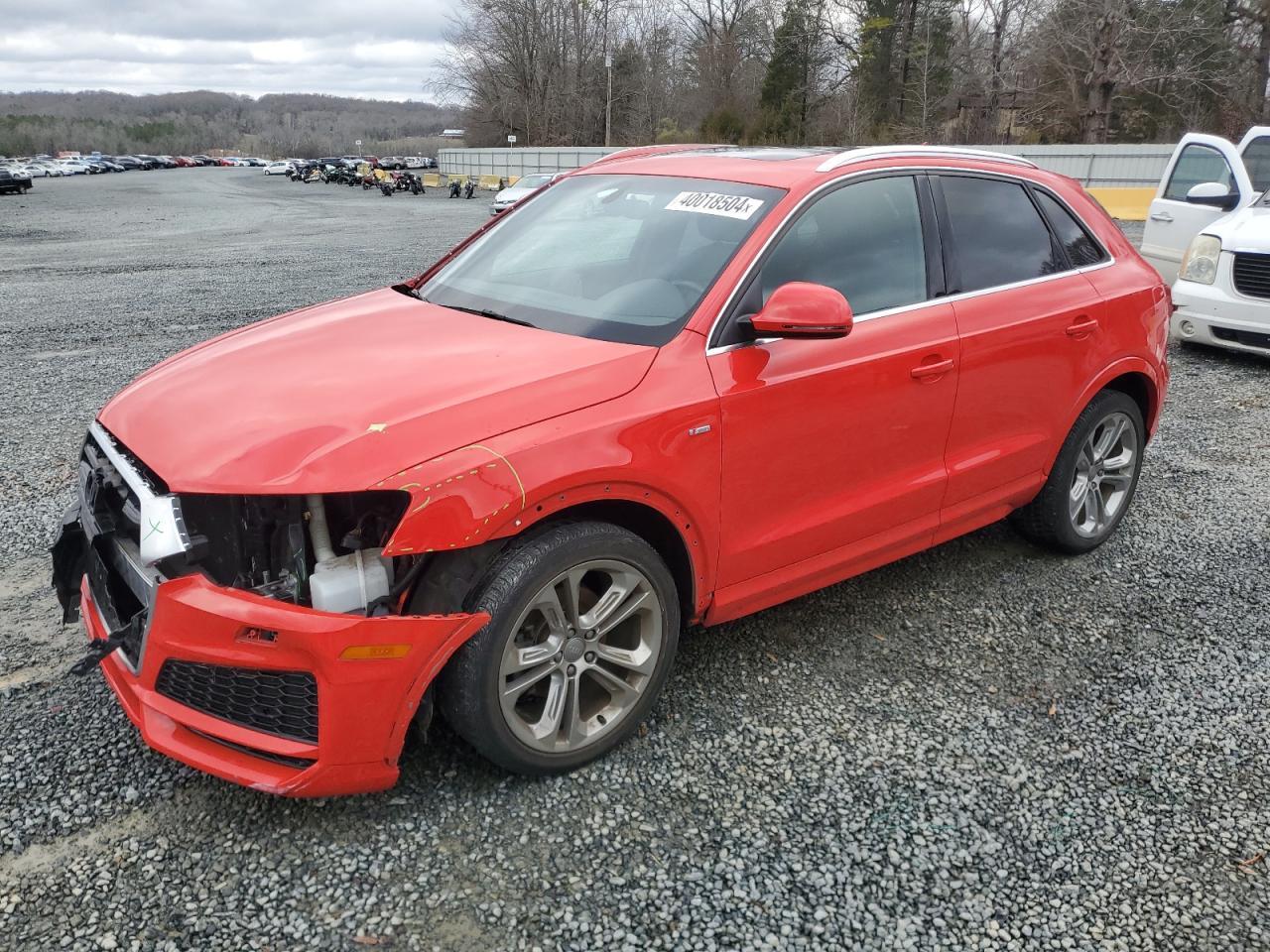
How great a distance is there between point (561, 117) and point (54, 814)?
70449mm

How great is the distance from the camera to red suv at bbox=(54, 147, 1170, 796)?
2.45 metres

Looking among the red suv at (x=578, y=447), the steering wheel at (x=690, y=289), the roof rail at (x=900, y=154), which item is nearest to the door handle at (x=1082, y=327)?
the red suv at (x=578, y=447)

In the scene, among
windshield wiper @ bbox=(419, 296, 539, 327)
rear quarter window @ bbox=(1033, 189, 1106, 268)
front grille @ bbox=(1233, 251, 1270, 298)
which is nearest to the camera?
windshield wiper @ bbox=(419, 296, 539, 327)

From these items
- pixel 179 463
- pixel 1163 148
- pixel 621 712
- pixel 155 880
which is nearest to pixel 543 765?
pixel 621 712

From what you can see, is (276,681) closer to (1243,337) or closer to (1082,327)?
(1082,327)

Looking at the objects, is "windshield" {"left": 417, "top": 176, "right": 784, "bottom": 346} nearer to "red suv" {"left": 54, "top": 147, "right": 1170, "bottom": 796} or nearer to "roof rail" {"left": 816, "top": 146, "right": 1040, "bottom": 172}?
"red suv" {"left": 54, "top": 147, "right": 1170, "bottom": 796}

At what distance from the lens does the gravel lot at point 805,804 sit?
238cm

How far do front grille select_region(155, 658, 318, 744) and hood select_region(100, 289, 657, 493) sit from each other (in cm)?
47

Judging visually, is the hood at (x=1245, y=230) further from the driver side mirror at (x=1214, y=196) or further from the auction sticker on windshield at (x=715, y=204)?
the auction sticker on windshield at (x=715, y=204)

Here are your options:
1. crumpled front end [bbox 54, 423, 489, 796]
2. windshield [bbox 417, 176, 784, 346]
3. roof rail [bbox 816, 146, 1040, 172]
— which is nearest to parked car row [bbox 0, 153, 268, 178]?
windshield [bbox 417, 176, 784, 346]

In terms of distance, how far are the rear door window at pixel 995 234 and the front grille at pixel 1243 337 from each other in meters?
5.09

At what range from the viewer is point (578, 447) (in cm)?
263

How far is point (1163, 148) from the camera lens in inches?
1046

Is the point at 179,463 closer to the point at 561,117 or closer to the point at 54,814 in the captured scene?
the point at 54,814
